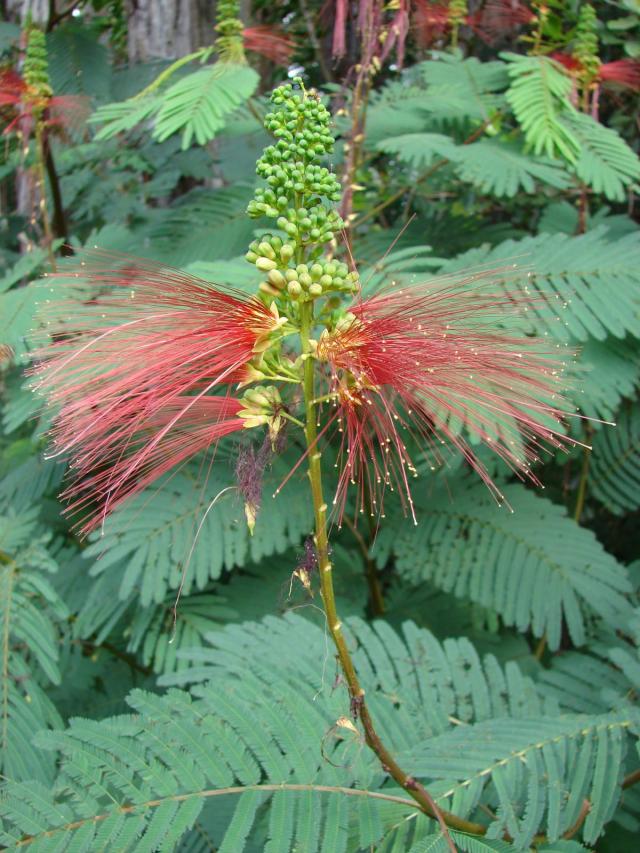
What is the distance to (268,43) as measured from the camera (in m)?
2.72

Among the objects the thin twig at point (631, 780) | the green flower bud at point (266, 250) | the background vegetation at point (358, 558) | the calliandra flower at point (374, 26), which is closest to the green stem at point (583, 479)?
the background vegetation at point (358, 558)

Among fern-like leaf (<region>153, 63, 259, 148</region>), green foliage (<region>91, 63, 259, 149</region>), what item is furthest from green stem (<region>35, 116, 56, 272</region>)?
fern-like leaf (<region>153, 63, 259, 148</region>)

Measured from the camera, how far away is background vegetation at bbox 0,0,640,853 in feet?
3.89

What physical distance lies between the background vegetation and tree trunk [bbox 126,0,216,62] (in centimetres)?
2

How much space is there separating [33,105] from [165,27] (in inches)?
33.6

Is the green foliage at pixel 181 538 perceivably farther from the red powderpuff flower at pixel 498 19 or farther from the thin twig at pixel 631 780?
the red powderpuff flower at pixel 498 19

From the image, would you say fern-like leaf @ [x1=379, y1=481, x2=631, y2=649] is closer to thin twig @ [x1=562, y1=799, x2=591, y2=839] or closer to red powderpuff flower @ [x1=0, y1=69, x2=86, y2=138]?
thin twig @ [x1=562, y1=799, x2=591, y2=839]

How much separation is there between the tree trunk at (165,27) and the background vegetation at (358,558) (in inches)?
0.8

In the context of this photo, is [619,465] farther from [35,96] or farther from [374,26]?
[35,96]

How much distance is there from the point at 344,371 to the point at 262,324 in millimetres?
120

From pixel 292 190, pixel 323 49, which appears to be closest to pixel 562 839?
pixel 292 190

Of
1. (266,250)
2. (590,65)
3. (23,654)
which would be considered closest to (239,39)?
(590,65)

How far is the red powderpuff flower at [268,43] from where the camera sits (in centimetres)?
267

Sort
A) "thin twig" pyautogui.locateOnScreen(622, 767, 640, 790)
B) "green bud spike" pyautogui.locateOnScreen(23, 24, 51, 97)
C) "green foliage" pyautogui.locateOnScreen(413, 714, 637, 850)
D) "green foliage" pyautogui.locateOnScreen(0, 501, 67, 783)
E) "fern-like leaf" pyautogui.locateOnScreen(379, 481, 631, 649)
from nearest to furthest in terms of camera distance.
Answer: "green foliage" pyautogui.locateOnScreen(413, 714, 637, 850)
"thin twig" pyautogui.locateOnScreen(622, 767, 640, 790)
"green foliage" pyautogui.locateOnScreen(0, 501, 67, 783)
"fern-like leaf" pyautogui.locateOnScreen(379, 481, 631, 649)
"green bud spike" pyautogui.locateOnScreen(23, 24, 51, 97)
